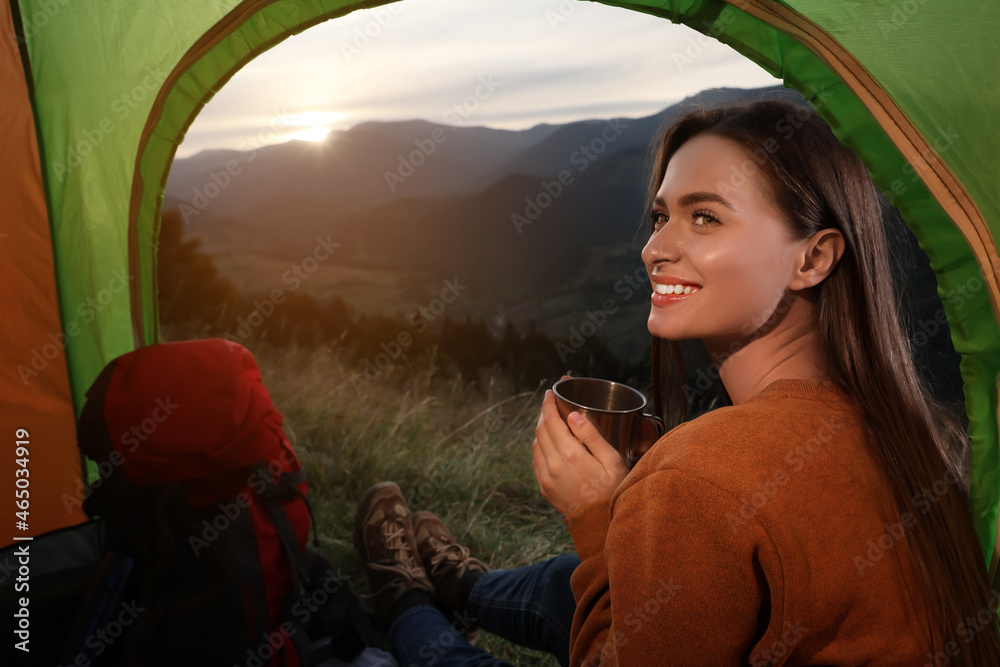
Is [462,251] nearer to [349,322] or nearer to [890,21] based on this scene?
[349,322]

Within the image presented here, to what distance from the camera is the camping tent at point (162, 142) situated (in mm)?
1251

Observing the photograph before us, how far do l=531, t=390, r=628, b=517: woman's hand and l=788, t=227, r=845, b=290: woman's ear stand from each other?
47 cm

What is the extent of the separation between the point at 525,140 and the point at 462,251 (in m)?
1.38

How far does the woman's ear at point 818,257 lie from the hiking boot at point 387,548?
1.59 meters

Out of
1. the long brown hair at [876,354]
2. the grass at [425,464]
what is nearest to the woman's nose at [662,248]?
the long brown hair at [876,354]

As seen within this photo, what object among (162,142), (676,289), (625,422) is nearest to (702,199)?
(676,289)

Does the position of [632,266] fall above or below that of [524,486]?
above

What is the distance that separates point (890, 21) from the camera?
131cm

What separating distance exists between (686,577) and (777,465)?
21 cm

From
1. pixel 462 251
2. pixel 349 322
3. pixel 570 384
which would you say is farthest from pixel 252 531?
pixel 462 251

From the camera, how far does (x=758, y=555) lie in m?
0.98

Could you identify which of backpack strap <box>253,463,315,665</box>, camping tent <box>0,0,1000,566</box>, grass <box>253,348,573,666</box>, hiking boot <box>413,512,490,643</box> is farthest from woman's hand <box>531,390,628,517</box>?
grass <box>253,348,573,666</box>

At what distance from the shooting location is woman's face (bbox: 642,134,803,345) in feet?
4.15

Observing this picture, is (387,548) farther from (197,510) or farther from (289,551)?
(197,510)
